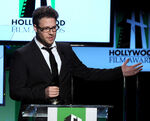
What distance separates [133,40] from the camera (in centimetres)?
355

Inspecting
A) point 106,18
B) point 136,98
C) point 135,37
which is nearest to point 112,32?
point 106,18

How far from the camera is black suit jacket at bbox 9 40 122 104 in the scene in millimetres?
2248

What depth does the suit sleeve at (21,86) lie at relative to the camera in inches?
87.5

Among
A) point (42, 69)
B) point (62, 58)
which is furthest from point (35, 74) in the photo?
point (62, 58)

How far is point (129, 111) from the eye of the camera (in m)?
3.56

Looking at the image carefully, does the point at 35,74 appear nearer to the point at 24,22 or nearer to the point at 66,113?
the point at 66,113

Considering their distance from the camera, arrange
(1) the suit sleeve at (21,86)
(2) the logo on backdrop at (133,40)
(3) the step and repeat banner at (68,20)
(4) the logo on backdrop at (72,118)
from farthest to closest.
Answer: (2) the logo on backdrop at (133,40), (3) the step and repeat banner at (68,20), (1) the suit sleeve at (21,86), (4) the logo on backdrop at (72,118)

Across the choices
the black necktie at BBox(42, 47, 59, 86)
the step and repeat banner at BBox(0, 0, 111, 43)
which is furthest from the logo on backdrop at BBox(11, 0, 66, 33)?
the black necktie at BBox(42, 47, 59, 86)

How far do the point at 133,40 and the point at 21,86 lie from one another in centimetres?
Result: 168

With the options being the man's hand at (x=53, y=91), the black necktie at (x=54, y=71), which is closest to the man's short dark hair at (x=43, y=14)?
the black necktie at (x=54, y=71)

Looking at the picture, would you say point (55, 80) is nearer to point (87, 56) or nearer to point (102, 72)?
point (102, 72)

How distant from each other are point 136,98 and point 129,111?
0.54 ft

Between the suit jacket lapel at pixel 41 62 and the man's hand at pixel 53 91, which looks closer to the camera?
the man's hand at pixel 53 91

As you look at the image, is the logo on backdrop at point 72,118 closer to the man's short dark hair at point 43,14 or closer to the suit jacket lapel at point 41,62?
the suit jacket lapel at point 41,62
